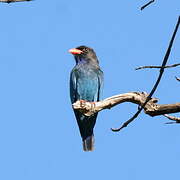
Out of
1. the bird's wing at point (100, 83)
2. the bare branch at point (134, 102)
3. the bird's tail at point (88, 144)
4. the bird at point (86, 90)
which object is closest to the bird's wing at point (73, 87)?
the bird at point (86, 90)

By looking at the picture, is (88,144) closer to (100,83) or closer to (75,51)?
(100,83)

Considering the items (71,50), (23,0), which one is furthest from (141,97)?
(71,50)

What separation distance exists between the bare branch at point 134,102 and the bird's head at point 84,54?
3349 millimetres

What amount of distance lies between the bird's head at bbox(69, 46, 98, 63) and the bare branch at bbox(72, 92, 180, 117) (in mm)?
3349

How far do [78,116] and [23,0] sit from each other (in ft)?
14.9

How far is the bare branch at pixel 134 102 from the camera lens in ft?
13.2

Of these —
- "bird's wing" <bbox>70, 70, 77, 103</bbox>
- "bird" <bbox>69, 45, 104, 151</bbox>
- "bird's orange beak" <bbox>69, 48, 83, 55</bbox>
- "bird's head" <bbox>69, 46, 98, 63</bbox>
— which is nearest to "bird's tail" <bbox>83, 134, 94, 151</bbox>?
"bird" <bbox>69, 45, 104, 151</bbox>

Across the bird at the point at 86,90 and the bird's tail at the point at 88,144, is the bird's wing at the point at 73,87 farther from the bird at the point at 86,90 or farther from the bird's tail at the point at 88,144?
the bird's tail at the point at 88,144

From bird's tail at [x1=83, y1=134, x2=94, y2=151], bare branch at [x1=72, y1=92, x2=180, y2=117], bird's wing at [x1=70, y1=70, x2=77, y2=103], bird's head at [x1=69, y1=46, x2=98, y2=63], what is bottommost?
bird's tail at [x1=83, y1=134, x2=94, y2=151]

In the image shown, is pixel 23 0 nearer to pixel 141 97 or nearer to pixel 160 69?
pixel 160 69

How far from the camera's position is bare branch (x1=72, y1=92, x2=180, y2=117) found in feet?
13.2

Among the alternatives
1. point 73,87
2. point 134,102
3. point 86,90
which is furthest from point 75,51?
point 134,102

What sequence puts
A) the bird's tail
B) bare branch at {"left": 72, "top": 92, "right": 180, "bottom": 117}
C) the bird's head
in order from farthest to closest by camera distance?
the bird's head, the bird's tail, bare branch at {"left": 72, "top": 92, "right": 180, "bottom": 117}

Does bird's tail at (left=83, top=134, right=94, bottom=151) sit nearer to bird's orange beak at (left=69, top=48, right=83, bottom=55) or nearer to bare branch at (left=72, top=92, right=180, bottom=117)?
bird's orange beak at (left=69, top=48, right=83, bottom=55)
